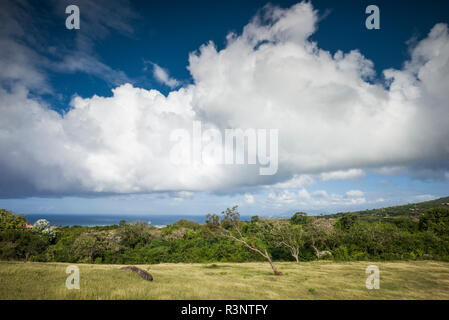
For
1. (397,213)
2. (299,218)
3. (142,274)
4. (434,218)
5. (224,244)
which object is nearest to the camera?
(142,274)

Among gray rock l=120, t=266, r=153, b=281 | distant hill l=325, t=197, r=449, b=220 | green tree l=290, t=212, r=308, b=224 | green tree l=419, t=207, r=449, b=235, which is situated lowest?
distant hill l=325, t=197, r=449, b=220

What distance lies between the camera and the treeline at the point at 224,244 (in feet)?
170

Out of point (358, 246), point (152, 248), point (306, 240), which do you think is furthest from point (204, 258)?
point (358, 246)

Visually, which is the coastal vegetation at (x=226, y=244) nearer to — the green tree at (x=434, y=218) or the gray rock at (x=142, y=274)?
the green tree at (x=434, y=218)

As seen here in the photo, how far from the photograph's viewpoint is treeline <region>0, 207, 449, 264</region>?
2035 inches

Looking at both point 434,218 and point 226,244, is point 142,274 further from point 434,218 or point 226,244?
point 434,218

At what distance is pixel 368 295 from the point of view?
1662cm

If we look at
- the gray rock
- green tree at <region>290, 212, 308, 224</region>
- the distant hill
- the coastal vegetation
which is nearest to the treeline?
the coastal vegetation

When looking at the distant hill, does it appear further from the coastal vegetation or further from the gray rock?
the gray rock

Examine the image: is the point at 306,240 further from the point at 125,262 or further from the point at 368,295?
the point at 125,262

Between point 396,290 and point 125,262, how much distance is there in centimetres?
6933

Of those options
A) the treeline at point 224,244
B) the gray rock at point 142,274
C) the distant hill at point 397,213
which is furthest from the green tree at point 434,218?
the gray rock at point 142,274

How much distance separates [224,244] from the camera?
223 feet

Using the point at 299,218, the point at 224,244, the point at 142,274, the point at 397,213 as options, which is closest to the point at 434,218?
the point at 299,218
